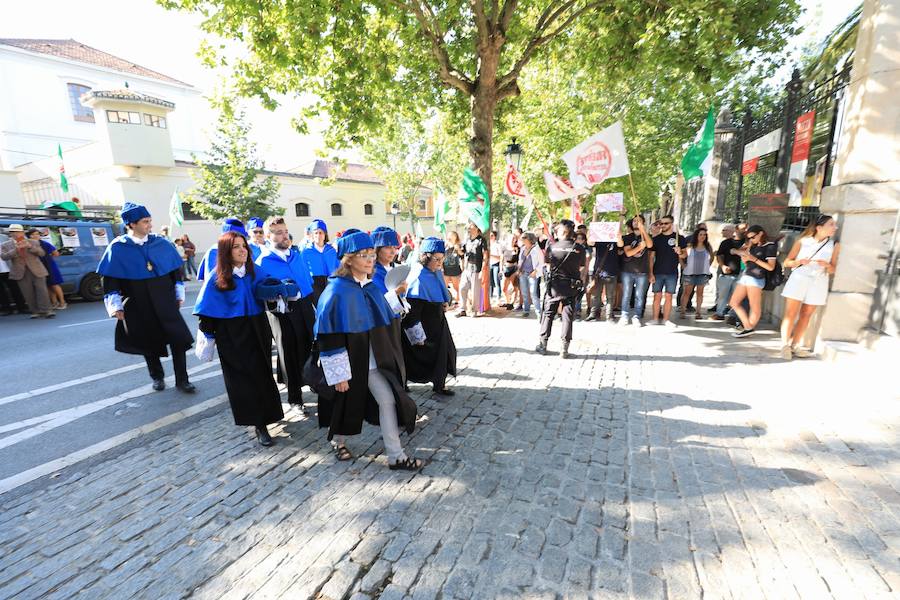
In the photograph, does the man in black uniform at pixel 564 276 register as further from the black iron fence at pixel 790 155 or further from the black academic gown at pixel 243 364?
the black iron fence at pixel 790 155

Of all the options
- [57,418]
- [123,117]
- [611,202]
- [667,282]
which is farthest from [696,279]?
[123,117]

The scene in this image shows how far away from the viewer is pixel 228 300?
12.3 ft

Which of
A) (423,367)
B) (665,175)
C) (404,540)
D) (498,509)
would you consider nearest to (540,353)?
(423,367)

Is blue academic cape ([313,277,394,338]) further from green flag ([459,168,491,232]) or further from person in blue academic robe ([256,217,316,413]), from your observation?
green flag ([459,168,491,232])

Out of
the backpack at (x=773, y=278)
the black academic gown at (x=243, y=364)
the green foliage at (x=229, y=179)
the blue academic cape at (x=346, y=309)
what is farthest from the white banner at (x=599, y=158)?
the green foliage at (x=229, y=179)

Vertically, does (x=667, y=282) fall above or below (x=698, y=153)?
below

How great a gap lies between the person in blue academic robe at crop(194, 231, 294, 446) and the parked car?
33.0 ft

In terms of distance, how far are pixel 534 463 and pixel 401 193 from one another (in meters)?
31.1

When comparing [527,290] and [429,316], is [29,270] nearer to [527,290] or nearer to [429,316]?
[429,316]

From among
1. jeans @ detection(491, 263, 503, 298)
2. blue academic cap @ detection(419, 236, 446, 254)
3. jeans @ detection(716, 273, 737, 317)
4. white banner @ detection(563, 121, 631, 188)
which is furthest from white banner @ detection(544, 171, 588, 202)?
blue academic cap @ detection(419, 236, 446, 254)

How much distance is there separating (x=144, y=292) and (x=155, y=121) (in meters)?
21.2

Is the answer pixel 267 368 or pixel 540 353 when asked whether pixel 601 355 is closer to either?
pixel 540 353

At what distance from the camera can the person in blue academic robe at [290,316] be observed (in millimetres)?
4664

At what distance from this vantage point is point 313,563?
8.29 ft
